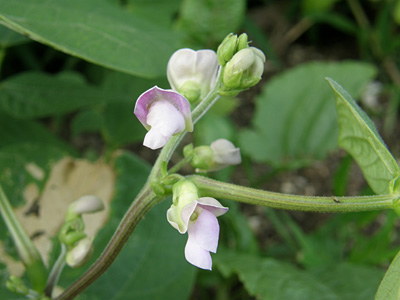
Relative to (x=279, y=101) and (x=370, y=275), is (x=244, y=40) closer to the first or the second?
(x=370, y=275)

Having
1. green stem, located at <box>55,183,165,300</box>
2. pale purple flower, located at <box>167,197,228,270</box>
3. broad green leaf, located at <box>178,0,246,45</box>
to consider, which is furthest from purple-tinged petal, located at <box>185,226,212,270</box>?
broad green leaf, located at <box>178,0,246,45</box>

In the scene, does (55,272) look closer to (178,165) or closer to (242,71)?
(178,165)

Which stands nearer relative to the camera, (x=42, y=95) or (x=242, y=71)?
(x=242, y=71)

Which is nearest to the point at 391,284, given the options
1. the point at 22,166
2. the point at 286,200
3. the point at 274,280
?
the point at 286,200

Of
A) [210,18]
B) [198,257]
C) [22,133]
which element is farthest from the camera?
[210,18]

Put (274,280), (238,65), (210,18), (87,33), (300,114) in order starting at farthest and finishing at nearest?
(300,114)
(210,18)
(274,280)
(87,33)
(238,65)

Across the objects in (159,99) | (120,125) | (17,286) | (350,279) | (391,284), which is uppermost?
(159,99)

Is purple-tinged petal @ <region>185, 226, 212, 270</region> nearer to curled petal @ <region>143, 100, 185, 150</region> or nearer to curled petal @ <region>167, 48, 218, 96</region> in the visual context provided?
curled petal @ <region>143, 100, 185, 150</region>
